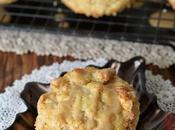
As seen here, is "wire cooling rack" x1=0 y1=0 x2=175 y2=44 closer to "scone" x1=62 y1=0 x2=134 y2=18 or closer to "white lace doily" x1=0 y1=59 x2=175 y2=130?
"scone" x1=62 y1=0 x2=134 y2=18

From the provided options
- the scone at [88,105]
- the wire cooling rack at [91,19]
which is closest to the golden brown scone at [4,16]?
the wire cooling rack at [91,19]

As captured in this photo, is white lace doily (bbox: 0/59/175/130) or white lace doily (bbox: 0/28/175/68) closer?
white lace doily (bbox: 0/59/175/130)

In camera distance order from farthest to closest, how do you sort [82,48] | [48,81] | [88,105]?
1. [82,48]
2. [48,81]
3. [88,105]

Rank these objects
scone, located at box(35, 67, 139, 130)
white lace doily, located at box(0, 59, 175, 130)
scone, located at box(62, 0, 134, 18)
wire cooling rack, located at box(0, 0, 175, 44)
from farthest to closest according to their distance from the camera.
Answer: wire cooling rack, located at box(0, 0, 175, 44), scone, located at box(62, 0, 134, 18), white lace doily, located at box(0, 59, 175, 130), scone, located at box(35, 67, 139, 130)

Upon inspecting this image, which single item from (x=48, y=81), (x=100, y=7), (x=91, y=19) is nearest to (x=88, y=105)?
(x=48, y=81)

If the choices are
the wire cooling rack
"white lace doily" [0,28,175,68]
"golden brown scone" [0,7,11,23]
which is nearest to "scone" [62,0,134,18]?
the wire cooling rack

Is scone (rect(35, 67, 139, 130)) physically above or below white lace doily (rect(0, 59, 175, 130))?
above

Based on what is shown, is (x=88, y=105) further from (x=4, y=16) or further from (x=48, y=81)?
(x=4, y=16)
